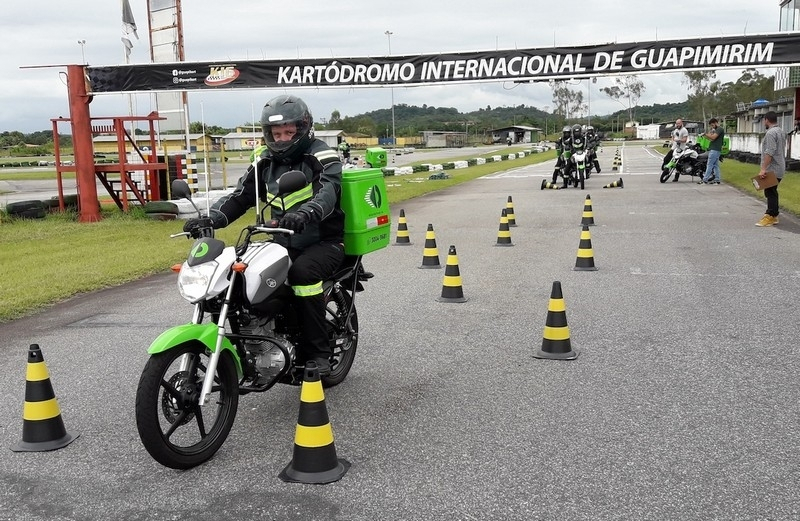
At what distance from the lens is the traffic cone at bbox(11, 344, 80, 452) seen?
4.71 m

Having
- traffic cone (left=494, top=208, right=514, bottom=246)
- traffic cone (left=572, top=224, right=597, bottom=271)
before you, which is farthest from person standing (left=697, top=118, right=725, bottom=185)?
traffic cone (left=572, top=224, right=597, bottom=271)

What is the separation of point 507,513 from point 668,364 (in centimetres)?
287

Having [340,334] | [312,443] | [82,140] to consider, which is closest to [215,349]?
[312,443]

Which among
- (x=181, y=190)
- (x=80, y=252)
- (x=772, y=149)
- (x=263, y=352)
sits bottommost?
(x=80, y=252)

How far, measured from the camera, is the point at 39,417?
473 cm

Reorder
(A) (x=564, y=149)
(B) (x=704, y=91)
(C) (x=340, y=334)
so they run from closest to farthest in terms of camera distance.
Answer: (C) (x=340, y=334), (A) (x=564, y=149), (B) (x=704, y=91)

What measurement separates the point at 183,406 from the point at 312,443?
76 centimetres

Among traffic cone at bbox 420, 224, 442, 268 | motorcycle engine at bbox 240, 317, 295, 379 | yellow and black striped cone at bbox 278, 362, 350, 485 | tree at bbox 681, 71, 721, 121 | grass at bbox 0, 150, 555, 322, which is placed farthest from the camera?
tree at bbox 681, 71, 721, 121

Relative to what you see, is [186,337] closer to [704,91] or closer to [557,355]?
[557,355]

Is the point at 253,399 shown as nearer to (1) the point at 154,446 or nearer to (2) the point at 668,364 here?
(1) the point at 154,446

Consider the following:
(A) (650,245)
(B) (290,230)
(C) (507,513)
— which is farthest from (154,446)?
(A) (650,245)

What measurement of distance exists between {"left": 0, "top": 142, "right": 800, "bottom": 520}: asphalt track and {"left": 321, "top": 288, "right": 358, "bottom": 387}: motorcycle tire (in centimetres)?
13

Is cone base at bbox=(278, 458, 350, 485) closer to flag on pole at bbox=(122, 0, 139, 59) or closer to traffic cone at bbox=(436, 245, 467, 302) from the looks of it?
traffic cone at bbox=(436, 245, 467, 302)

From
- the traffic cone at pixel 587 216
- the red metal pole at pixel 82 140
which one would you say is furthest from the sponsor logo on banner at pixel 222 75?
the traffic cone at pixel 587 216
